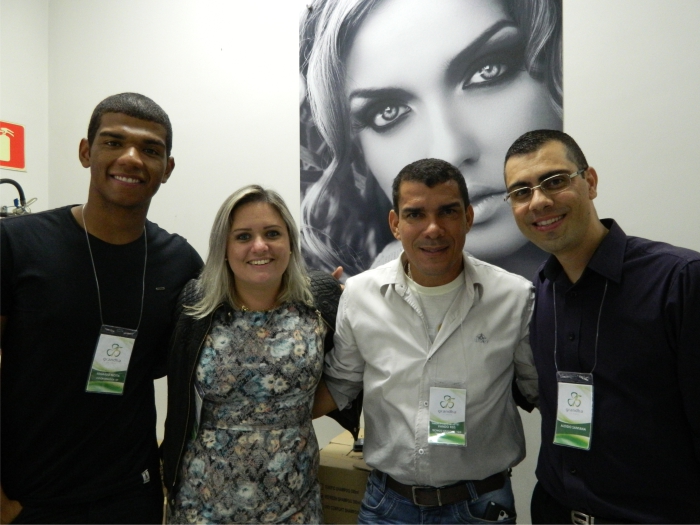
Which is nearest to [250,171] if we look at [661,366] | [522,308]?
[522,308]

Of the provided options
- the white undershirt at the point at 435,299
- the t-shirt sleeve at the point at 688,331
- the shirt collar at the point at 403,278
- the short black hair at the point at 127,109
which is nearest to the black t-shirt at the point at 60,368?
the short black hair at the point at 127,109

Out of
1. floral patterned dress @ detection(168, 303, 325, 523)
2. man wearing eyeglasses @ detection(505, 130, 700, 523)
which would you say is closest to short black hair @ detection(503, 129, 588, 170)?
man wearing eyeglasses @ detection(505, 130, 700, 523)

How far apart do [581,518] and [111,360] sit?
5.16 feet

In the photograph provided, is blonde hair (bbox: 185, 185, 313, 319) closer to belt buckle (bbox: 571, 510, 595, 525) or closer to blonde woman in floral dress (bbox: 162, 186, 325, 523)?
blonde woman in floral dress (bbox: 162, 186, 325, 523)

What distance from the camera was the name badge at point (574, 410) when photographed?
4.50 ft

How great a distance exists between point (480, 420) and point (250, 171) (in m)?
1.98

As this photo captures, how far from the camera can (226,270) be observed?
1784mm

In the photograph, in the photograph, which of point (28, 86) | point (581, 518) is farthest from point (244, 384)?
point (28, 86)

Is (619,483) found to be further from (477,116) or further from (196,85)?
(196,85)

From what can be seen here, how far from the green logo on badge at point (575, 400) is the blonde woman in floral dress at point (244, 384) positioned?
839 mm

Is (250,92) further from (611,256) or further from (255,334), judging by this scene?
(611,256)

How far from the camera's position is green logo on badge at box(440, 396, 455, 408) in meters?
1.61

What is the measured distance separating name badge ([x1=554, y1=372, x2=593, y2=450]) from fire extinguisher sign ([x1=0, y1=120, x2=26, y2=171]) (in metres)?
3.44

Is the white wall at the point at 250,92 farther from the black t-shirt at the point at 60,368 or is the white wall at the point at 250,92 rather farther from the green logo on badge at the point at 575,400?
the black t-shirt at the point at 60,368
